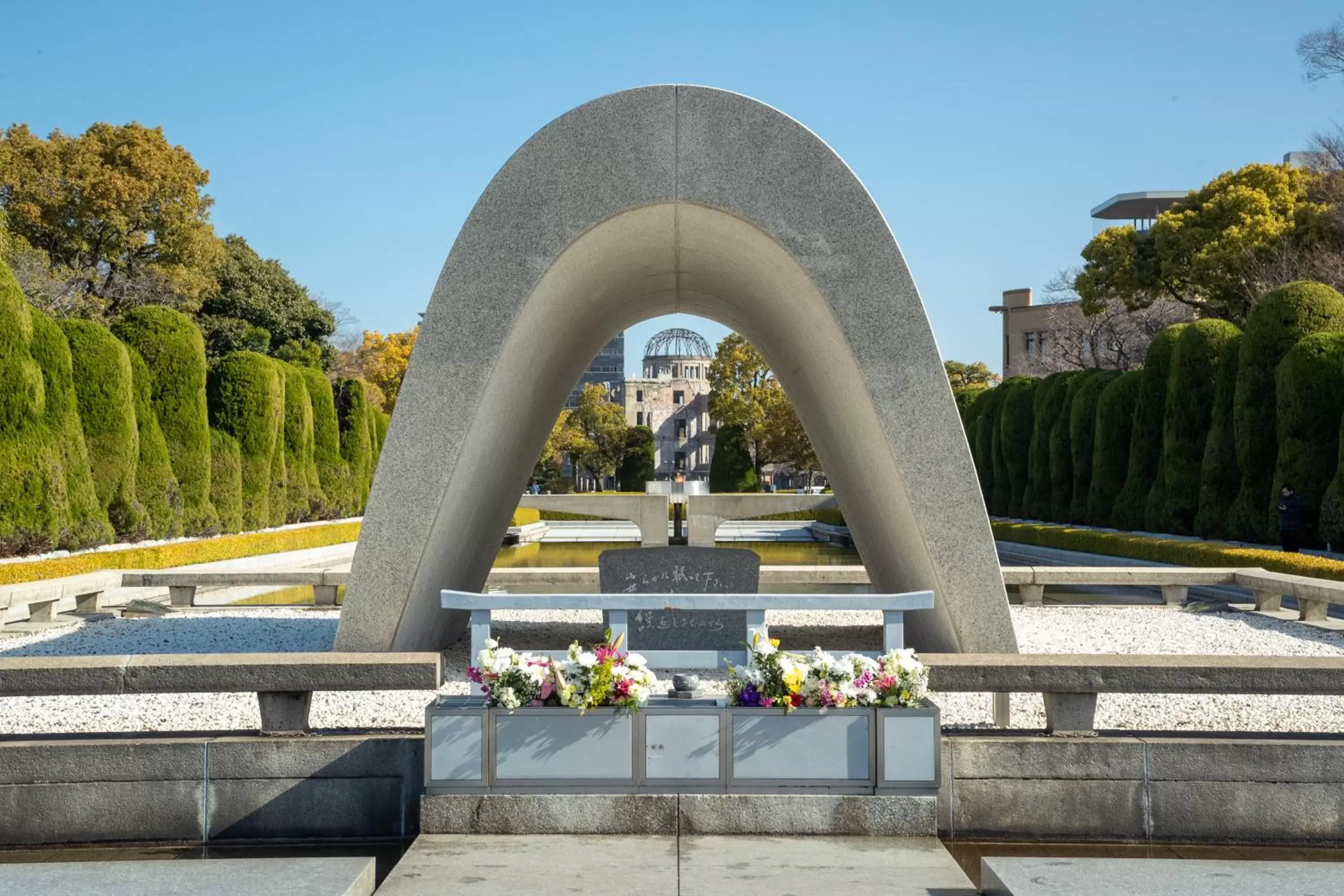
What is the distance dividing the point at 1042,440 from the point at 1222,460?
28.7 ft

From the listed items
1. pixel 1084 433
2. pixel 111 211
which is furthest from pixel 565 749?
pixel 111 211

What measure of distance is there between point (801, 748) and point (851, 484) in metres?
4.64

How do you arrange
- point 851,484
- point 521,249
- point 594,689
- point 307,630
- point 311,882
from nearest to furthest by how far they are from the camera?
point 311,882, point 594,689, point 521,249, point 851,484, point 307,630

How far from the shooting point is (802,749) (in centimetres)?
498

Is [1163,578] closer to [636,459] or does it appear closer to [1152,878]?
[1152,878]

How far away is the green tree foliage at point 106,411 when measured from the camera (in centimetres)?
1858

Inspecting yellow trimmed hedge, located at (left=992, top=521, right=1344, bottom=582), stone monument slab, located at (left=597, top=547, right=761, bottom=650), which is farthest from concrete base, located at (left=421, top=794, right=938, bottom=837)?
yellow trimmed hedge, located at (left=992, top=521, right=1344, bottom=582)

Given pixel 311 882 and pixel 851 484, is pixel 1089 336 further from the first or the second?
pixel 311 882

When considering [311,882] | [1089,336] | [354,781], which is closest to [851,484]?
[354,781]

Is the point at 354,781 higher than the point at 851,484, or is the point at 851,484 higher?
the point at 851,484

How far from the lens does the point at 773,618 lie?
39.5 feet

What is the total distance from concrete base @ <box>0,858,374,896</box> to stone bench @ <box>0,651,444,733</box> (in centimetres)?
104

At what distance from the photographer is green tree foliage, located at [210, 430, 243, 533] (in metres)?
23.1

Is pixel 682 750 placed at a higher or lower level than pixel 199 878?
higher
